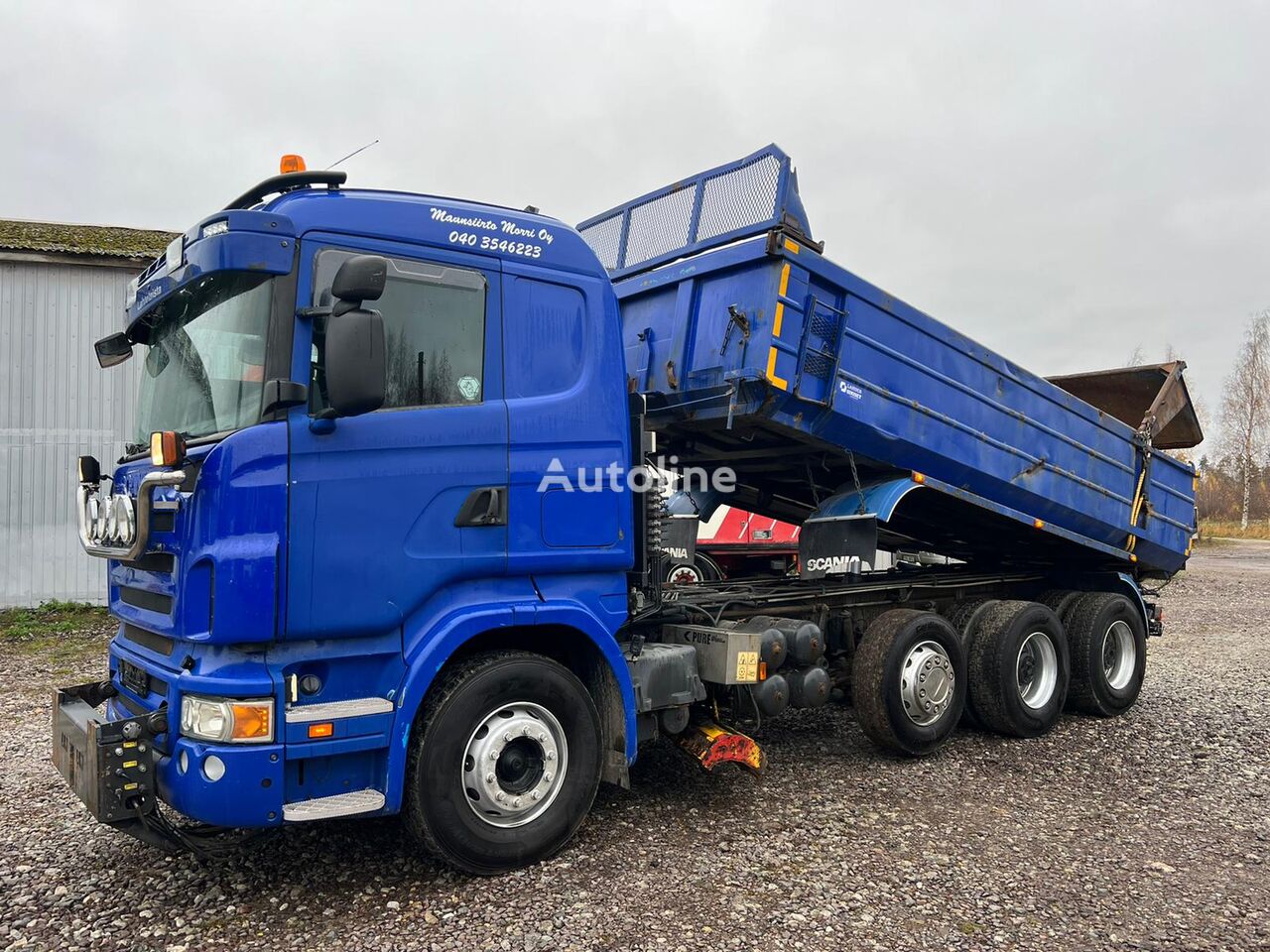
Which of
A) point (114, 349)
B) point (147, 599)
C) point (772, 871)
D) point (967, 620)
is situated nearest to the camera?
point (147, 599)

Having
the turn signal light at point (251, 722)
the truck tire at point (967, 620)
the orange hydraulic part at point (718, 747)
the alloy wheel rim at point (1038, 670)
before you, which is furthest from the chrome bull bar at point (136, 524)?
the alloy wheel rim at point (1038, 670)

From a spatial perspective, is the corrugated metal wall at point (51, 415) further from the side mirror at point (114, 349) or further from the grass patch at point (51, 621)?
the side mirror at point (114, 349)

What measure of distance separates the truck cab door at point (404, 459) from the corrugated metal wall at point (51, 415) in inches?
386

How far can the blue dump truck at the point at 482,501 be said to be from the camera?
3588 mm

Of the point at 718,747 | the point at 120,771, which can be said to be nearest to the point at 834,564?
the point at 718,747

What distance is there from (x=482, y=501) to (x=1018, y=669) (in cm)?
449

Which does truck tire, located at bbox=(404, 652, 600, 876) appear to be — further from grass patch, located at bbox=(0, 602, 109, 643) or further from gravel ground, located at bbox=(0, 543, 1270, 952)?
grass patch, located at bbox=(0, 602, 109, 643)

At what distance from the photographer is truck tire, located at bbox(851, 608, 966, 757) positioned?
5.90 meters

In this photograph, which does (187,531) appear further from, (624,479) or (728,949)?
(728,949)

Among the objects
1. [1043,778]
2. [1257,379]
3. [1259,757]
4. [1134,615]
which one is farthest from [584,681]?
[1257,379]

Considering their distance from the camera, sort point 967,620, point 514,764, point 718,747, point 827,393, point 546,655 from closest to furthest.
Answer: point 514,764 → point 546,655 → point 718,747 → point 827,393 → point 967,620

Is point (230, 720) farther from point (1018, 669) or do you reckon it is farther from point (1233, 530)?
point (1233, 530)

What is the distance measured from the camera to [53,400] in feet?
41.0

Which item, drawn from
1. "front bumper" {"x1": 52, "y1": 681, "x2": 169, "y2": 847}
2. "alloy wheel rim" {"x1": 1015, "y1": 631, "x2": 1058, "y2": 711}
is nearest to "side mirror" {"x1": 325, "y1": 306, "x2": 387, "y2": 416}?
"front bumper" {"x1": 52, "y1": 681, "x2": 169, "y2": 847}
